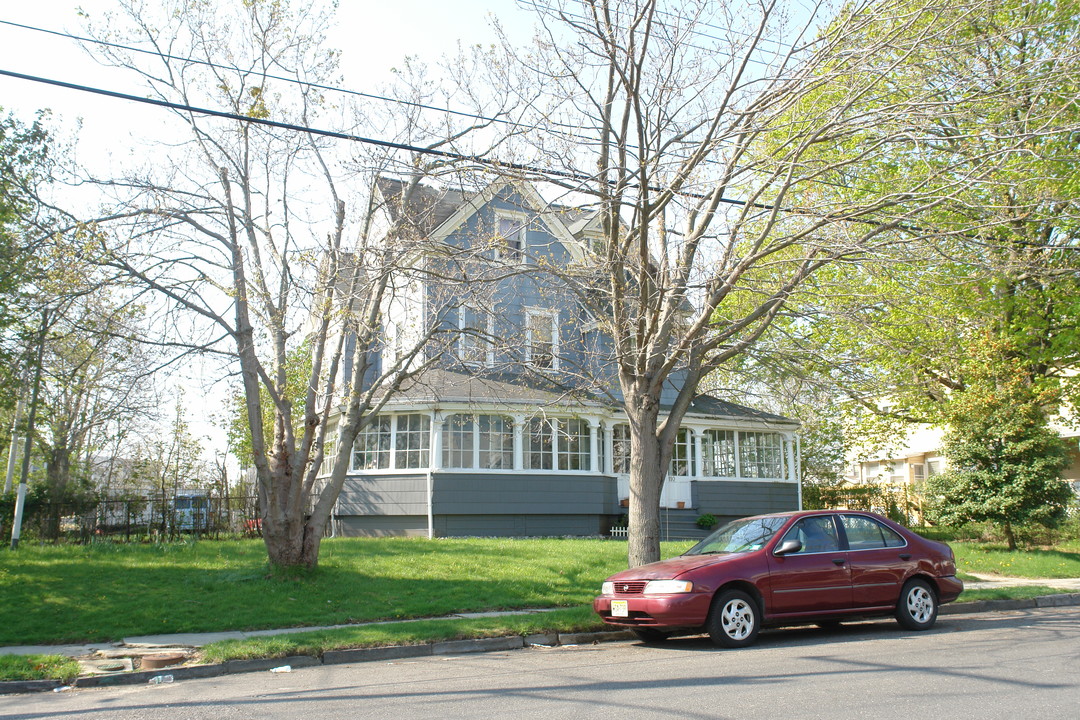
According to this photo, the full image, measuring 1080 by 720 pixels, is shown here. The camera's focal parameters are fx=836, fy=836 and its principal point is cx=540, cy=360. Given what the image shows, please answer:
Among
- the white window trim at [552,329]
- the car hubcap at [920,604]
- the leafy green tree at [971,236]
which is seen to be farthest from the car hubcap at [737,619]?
the white window trim at [552,329]

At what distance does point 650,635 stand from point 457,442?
11.8 metres

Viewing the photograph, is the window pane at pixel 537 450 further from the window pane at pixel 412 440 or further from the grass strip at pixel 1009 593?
the grass strip at pixel 1009 593

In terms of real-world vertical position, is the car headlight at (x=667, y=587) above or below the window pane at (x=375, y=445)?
below

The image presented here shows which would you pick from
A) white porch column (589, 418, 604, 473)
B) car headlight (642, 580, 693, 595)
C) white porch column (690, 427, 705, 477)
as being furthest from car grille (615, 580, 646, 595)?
white porch column (690, 427, 705, 477)

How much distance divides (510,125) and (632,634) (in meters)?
7.33

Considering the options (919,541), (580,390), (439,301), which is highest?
(439,301)

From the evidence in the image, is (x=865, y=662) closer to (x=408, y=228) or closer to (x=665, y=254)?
(x=665, y=254)

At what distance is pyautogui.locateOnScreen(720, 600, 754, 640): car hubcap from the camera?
30.2ft

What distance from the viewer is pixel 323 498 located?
43.9 feet

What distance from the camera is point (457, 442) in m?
21.3

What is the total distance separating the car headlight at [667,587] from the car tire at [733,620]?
384mm

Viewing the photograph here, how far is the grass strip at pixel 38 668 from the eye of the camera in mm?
8039

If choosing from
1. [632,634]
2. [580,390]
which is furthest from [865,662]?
[580,390]

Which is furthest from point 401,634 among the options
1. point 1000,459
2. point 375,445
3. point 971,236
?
point 1000,459
